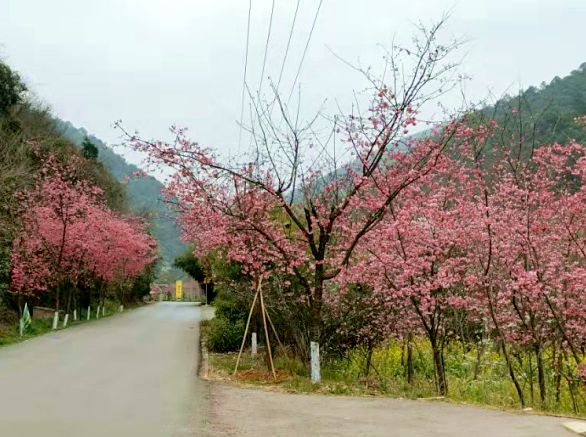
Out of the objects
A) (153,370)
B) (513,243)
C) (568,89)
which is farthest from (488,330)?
(568,89)

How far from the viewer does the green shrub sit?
18.3 metres

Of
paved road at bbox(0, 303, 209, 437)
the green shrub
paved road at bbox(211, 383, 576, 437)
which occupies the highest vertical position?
the green shrub

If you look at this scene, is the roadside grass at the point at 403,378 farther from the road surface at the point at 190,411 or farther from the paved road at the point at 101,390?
the paved road at the point at 101,390

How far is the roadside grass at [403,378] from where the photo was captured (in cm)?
1086

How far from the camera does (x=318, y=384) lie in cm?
1128

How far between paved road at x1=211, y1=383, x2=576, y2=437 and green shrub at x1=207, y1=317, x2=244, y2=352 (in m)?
8.10

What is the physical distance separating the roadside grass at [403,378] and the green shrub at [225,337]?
3.28 ft

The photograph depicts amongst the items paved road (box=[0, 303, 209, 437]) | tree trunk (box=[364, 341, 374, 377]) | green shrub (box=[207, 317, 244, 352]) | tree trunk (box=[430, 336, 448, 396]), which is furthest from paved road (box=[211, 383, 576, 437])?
green shrub (box=[207, 317, 244, 352])

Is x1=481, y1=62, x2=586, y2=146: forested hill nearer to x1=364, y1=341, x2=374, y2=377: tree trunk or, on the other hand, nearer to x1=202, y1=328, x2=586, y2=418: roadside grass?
x1=202, y1=328, x2=586, y2=418: roadside grass

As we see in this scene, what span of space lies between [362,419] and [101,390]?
5.11 m

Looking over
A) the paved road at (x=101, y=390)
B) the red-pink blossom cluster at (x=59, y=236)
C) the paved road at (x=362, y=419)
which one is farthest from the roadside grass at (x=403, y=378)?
the red-pink blossom cluster at (x=59, y=236)

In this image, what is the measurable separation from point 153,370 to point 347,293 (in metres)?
4.83

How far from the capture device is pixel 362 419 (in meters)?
8.30

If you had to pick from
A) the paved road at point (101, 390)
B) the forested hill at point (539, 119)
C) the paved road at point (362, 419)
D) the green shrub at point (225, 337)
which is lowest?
the paved road at point (362, 419)
